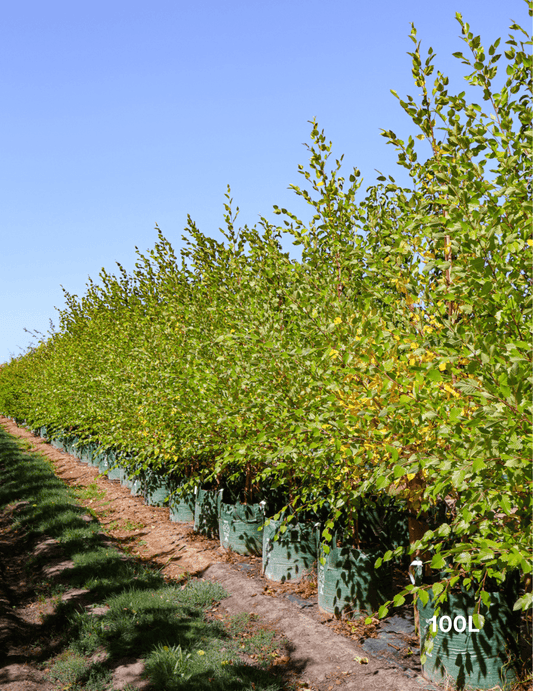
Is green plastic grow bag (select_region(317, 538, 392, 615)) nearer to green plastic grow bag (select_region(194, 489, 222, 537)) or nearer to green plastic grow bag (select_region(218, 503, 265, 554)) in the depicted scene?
green plastic grow bag (select_region(218, 503, 265, 554))

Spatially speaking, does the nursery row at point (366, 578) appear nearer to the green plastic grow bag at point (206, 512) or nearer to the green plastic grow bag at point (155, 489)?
the green plastic grow bag at point (206, 512)

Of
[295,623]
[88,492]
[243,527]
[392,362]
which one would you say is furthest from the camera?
[88,492]

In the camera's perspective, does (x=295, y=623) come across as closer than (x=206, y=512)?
Yes

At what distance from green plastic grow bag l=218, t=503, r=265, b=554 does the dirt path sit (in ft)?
0.53

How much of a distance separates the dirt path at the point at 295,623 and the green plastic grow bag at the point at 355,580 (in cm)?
17

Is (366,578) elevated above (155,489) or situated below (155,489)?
below

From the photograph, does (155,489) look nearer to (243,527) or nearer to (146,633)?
(243,527)

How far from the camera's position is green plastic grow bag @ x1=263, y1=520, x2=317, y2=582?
18.4 ft

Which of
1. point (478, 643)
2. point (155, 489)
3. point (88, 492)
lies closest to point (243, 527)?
point (478, 643)

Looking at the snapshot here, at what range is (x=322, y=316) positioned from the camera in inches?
144

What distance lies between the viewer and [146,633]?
4582 millimetres

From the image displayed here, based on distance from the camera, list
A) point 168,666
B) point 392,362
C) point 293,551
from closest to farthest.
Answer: point 392,362 < point 168,666 < point 293,551

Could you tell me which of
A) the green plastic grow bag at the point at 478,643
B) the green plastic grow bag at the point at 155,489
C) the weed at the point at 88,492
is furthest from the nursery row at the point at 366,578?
the weed at the point at 88,492

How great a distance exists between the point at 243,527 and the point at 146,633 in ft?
7.31
